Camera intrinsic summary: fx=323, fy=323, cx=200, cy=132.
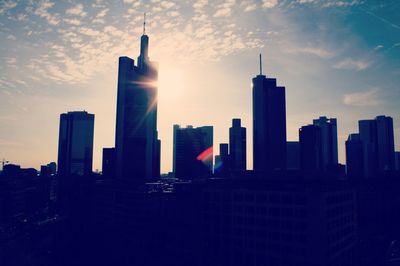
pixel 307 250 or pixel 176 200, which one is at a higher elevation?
pixel 176 200

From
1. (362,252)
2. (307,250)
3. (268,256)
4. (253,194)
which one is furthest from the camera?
(362,252)

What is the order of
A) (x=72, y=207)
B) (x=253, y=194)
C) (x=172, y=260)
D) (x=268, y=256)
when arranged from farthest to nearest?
(x=72, y=207), (x=172, y=260), (x=253, y=194), (x=268, y=256)

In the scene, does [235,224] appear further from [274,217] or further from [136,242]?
[136,242]

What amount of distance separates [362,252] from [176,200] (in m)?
63.9

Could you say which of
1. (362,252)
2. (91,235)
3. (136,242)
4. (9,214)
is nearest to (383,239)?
(362,252)

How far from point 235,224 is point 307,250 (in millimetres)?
21857

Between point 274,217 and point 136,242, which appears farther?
point 136,242

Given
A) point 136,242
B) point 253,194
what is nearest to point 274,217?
point 253,194

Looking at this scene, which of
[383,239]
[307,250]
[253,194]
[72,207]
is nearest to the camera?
[307,250]

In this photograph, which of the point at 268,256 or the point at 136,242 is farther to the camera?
the point at 136,242

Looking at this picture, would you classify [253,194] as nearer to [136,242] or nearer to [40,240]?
[136,242]

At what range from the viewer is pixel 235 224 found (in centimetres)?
9044

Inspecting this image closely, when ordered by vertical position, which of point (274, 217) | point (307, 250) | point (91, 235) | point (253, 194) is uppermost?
point (253, 194)

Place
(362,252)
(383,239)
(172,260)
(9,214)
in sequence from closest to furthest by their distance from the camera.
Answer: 1. (172,260)
2. (362,252)
3. (383,239)
4. (9,214)
